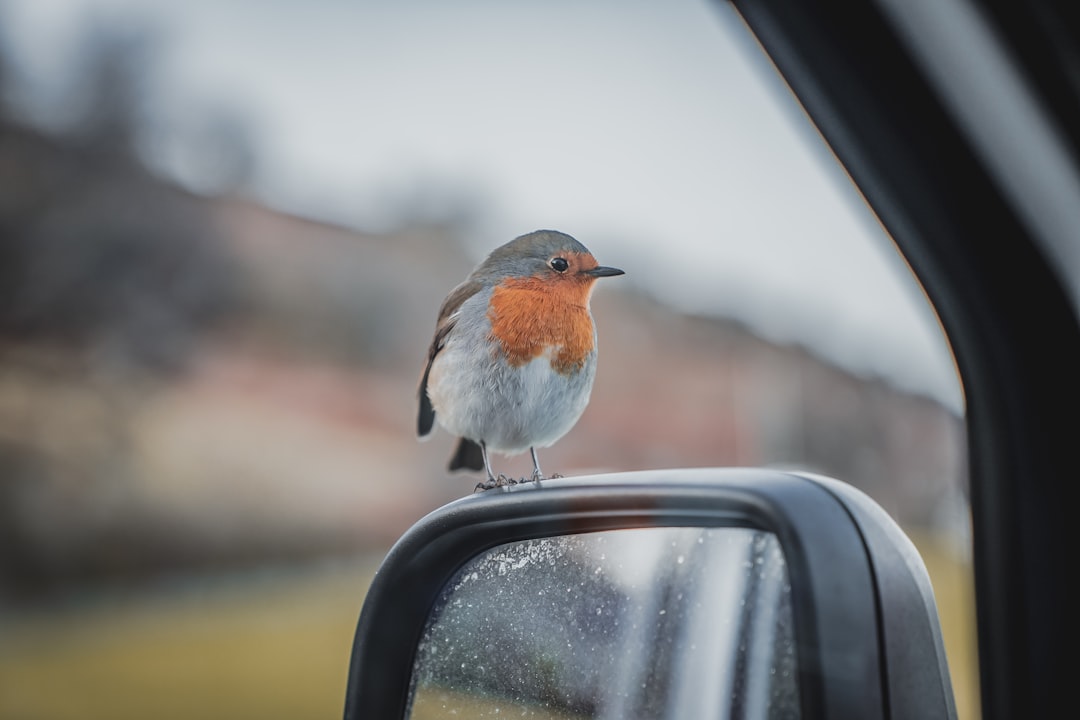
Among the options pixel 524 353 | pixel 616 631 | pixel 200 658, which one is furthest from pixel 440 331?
pixel 200 658

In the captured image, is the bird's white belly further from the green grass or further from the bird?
the green grass

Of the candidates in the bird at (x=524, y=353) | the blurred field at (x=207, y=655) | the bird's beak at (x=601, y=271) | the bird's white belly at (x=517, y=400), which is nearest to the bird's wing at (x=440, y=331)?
the bird at (x=524, y=353)

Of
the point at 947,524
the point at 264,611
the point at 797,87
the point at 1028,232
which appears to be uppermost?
the point at 797,87

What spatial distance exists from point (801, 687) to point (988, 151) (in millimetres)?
792

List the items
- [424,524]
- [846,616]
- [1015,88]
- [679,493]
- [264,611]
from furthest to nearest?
1. [264,611]
2. [424,524]
3. [679,493]
4. [1015,88]
5. [846,616]

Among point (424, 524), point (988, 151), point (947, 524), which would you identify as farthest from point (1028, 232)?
point (947, 524)

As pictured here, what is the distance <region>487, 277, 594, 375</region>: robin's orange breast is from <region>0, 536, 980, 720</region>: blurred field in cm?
399

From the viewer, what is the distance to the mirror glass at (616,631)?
51.3 inches

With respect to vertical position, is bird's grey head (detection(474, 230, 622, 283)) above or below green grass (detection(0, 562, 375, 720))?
above

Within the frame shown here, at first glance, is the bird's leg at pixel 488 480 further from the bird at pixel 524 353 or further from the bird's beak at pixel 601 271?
the bird's beak at pixel 601 271

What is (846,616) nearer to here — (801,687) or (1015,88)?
(801,687)

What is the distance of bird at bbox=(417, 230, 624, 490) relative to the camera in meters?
2.21

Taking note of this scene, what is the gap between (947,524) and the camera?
4777mm

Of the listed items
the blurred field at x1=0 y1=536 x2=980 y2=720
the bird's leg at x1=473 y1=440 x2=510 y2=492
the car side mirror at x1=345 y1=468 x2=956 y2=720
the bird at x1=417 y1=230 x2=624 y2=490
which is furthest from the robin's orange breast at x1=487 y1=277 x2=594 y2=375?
the blurred field at x1=0 y1=536 x2=980 y2=720
